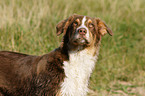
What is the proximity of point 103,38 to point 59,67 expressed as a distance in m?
3.05

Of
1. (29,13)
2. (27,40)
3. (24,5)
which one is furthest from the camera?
(24,5)

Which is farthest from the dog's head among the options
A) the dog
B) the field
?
the field

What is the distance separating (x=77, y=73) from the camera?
4336 mm

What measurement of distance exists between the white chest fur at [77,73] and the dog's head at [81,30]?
184mm

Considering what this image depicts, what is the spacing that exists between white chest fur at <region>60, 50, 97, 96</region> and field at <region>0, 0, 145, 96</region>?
1501 millimetres

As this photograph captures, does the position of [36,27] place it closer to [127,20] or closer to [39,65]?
[39,65]

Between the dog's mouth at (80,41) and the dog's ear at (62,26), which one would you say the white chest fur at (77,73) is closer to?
the dog's mouth at (80,41)

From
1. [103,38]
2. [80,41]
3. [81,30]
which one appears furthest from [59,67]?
[103,38]

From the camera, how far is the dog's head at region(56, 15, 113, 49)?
4230mm

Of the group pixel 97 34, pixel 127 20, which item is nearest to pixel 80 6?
pixel 127 20

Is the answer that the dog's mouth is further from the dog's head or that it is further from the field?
the field

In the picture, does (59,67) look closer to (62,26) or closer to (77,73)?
(77,73)

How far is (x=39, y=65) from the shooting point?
4.28 m

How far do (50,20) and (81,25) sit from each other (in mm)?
2802
